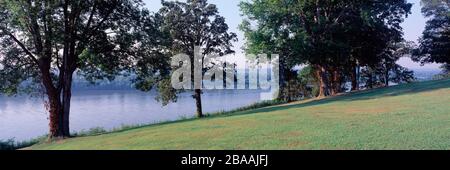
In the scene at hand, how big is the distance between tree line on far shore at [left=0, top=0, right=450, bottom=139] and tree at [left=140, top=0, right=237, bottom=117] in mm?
93

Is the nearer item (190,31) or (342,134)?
(342,134)

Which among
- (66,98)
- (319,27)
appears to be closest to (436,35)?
(319,27)

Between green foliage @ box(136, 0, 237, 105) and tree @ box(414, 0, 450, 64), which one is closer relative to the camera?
green foliage @ box(136, 0, 237, 105)

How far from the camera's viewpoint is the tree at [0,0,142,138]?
67.1ft

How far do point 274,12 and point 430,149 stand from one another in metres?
25.4

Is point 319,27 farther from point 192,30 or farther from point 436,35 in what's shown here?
Result: point 436,35

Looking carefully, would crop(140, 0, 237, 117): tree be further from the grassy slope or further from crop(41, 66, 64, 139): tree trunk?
the grassy slope

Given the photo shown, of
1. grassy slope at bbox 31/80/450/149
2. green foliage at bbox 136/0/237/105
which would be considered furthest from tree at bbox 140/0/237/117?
grassy slope at bbox 31/80/450/149

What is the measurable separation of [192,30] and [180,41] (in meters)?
1.52

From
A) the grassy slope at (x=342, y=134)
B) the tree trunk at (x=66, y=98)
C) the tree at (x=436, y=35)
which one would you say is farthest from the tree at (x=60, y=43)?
the tree at (x=436, y=35)

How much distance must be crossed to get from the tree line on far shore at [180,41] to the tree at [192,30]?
0.31 ft

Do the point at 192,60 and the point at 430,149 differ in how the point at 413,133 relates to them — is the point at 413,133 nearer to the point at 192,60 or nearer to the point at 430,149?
the point at 430,149

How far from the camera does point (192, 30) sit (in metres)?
37.8
